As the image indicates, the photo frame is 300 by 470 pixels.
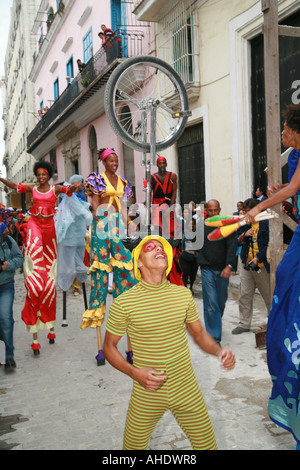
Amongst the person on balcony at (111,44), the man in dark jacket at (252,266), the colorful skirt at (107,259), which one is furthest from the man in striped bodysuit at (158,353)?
the person on balcony at (111,44)

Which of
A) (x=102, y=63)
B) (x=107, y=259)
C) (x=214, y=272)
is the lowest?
(x=214, y=272)

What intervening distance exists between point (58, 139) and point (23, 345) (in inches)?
788

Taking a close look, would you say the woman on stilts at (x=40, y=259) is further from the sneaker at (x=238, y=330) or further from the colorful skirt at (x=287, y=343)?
the colorful skirt at (x=287, y=343)

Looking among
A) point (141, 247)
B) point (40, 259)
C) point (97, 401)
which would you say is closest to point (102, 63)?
point (40, 259)

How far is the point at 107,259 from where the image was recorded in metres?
4.48

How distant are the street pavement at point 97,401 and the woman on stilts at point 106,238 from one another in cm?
52

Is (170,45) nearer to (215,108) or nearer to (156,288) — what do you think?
(215,108)

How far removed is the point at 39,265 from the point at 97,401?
204 centimetres

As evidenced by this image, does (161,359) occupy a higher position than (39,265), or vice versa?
(39,265)

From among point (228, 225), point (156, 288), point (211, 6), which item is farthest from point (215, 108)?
point (156, 288)

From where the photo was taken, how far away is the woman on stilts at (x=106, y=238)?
4410 millimetres

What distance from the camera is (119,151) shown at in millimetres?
15250

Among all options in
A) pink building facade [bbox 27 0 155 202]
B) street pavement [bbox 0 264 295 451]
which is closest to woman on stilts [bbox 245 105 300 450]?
street pavement [bbox 0 264 295 451]

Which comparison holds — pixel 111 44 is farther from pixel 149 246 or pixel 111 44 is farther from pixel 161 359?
pixel 161 359
